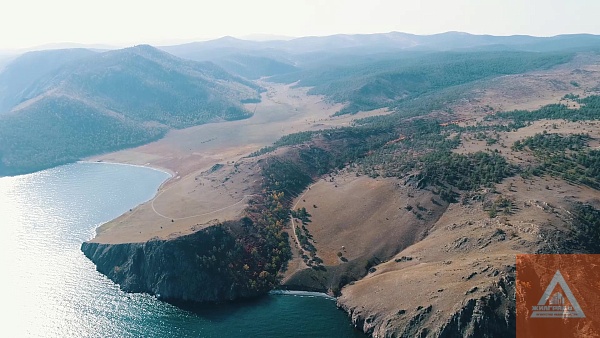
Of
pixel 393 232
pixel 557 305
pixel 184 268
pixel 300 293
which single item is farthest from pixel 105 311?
pixel 557 305

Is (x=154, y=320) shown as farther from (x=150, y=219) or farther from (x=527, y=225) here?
(x=527, y=225)

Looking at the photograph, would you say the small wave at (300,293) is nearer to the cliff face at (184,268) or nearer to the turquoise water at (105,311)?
the turquoise water at (105,311)

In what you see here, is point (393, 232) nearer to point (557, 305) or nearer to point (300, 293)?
point (300, 293)

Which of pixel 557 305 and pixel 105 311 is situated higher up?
pixel 557 305

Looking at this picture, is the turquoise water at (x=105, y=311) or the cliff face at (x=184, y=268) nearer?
the turquoise water at (x=105, y=311)

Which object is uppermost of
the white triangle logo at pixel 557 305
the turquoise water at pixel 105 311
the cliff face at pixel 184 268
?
the white triangle logo at pixel 557 305

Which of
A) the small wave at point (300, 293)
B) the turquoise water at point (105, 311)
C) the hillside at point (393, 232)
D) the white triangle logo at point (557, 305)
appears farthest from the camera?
the small wave at point (300, 293)

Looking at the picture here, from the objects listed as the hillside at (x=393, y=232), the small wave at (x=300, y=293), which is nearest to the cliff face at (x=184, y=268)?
the hillside at (x=393, y=232)

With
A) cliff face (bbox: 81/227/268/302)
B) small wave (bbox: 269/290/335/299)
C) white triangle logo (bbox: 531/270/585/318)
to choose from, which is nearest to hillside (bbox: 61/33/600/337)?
cliff face (bbox: 81/227/268/302)
